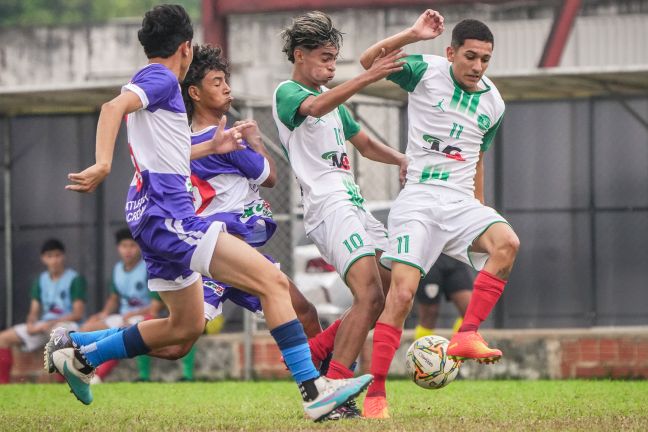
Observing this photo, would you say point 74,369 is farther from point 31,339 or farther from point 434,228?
point 31,339

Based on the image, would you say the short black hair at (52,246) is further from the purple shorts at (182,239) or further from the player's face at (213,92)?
the purple shorts at (182,239)

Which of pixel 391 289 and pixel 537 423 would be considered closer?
pixel 537 423

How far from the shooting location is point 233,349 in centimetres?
1480

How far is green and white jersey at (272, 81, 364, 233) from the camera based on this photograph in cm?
848

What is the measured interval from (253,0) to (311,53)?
38.4 ft

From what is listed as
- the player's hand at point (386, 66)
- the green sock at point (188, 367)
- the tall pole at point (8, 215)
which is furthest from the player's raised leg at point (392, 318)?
the tall pole at point (8, 215)

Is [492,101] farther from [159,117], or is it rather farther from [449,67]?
[159,117]

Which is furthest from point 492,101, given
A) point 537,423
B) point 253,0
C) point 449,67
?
point 253,0

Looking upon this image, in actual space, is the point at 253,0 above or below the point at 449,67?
above

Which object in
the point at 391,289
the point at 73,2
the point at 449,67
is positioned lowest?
the point at 391,289

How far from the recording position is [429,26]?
829cm

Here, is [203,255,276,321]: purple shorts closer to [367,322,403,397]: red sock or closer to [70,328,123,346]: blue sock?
[70,328,123,346]: blue sock

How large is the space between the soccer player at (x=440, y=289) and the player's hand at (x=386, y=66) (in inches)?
235

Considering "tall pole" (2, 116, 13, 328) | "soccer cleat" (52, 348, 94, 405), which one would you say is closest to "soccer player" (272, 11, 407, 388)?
"soccer cleat" (52, 348, 94, 405)
